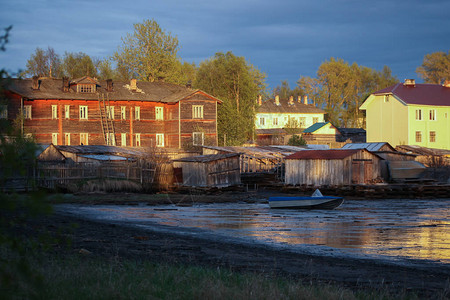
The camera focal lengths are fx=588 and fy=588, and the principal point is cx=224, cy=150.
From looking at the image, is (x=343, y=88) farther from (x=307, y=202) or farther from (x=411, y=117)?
(x=307, y=202)

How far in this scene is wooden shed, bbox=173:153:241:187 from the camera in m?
47.2

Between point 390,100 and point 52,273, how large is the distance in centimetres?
6881

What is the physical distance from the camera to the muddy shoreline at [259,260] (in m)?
13.3

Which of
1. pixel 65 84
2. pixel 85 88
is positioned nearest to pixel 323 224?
pixel 85 88

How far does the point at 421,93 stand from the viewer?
7594cm

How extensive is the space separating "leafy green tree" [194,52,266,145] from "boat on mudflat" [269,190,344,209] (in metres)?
38.0

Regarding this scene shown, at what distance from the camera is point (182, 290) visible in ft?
34.1

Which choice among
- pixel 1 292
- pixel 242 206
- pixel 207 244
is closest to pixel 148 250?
pixel 207 244

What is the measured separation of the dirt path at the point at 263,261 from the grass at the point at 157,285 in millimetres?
1459

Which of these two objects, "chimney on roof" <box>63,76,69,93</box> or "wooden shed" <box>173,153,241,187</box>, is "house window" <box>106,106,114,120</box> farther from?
"wooden shed" <box>173,153,241,187</box>

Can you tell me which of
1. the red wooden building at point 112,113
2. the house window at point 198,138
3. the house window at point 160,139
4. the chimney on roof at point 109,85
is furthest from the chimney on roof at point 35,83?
the house window at point 198,138

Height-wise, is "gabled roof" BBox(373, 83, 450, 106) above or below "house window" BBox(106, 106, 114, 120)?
above

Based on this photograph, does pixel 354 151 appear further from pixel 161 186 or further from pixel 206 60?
pixel 206 60

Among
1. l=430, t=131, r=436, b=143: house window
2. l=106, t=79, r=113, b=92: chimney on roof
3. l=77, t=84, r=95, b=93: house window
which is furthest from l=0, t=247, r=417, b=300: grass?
l=430, t=131, r=436, b=143: house window
